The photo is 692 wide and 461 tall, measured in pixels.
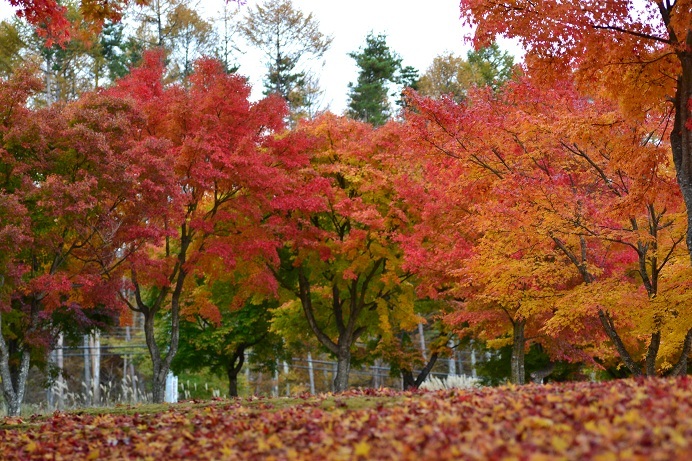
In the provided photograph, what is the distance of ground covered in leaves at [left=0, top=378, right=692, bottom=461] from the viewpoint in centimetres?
483

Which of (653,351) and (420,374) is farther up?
(653,351)

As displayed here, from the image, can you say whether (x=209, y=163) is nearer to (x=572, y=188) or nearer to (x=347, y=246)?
(x=347, y=246)

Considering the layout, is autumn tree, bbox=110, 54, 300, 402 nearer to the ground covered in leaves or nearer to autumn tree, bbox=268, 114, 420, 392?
autumn tree, bbox=268, 114, 420, 392

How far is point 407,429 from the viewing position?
589 centimetres

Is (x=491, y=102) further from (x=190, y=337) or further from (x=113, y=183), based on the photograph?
(x=190, y=337)

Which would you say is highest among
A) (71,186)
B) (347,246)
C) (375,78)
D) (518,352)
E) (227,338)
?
(375,78)

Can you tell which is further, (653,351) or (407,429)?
(653,351)

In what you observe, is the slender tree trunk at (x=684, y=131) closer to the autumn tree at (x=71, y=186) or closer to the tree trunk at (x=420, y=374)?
the autumn tree at (x=71, y=186)

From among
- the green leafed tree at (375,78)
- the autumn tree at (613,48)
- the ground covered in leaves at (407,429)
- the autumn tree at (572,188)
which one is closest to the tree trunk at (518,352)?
the autumn tree at (572,188)

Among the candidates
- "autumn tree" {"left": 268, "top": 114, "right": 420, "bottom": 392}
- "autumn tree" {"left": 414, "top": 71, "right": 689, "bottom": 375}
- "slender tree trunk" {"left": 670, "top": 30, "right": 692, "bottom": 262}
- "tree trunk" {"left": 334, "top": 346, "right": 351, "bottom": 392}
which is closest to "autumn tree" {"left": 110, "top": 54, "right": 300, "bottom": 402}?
"autumn tree" {"left": 268, "top": 114, "right": 420, "bottom": 392}

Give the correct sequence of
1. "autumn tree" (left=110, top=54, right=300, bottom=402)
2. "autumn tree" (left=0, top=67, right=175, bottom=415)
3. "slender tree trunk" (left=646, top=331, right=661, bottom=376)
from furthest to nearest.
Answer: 1. "autumn tree" (left=110, top=54, right=300, bottom=402)
2. "autumn tree" (left=0, top=67, right=175, bottom=415)
3. "slender tree trunk" (left=646, top=331, right=661, bottom=376)

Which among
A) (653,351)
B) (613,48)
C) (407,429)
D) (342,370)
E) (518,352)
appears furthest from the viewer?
(342,370)

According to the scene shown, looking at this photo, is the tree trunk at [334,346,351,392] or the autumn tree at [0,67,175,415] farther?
the tree trunk at [334,346,351,392]

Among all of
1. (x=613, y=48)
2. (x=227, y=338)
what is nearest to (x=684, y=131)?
(x=613, y=48)
